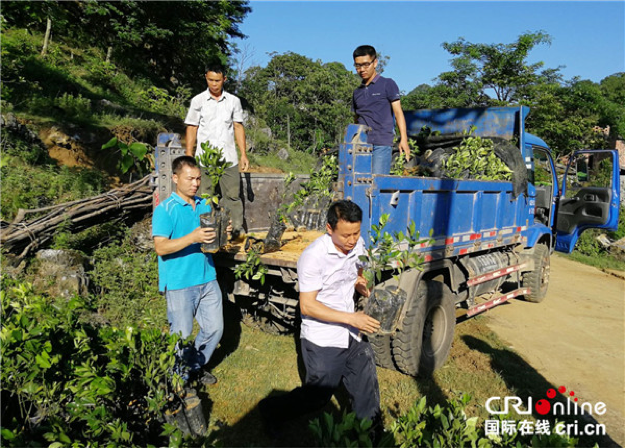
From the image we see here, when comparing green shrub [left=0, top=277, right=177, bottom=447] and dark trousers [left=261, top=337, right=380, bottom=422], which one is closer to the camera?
green shrub [left=0, top=277, right=177, bottom=447]

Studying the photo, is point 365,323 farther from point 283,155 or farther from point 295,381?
point 283,155

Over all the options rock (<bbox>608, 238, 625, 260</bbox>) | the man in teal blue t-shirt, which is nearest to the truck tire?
the man in teal blue t-shirt

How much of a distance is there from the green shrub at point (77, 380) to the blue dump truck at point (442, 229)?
4.66 ft

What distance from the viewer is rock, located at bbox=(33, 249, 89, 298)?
486cm

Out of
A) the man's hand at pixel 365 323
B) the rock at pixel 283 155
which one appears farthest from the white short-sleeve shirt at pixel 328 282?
the rock at pixel 283 155

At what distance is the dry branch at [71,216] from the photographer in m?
5.07

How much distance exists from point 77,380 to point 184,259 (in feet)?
4.06

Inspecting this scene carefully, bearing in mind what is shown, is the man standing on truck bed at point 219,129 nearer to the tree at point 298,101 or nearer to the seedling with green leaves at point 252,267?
the seedling with green leaves at point 252,267

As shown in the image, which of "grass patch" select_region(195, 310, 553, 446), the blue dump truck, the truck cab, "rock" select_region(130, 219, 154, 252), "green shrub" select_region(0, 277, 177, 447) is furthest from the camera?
the truck cab

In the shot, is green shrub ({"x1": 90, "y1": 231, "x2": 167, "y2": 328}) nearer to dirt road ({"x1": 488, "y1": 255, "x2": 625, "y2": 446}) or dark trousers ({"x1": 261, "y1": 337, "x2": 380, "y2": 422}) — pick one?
dark trousers ({"x1": 261, "y1": 337, "x2": 380, "y2": 422})

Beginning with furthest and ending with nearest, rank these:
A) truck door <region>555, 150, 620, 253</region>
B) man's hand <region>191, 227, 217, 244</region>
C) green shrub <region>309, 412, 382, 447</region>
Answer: truck door <region>555, 150, 620, 253</region> → man's hand <region>191, 227, 217, 244</region> → green shrub <region>309, 412, 382, 447</region>

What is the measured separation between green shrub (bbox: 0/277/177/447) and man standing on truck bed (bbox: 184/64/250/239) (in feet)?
6.58

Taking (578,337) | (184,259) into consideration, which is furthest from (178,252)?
(578,337)

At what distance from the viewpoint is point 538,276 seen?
6.77m
